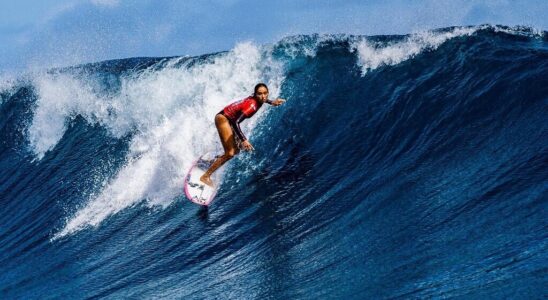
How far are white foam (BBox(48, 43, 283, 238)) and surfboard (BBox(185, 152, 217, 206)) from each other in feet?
1.57

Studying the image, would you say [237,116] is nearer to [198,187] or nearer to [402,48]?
[198,187]

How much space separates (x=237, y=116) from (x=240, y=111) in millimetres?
83

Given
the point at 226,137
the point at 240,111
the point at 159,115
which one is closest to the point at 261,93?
the point at 240,111

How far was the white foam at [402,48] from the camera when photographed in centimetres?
1012

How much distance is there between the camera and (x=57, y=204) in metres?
10.7

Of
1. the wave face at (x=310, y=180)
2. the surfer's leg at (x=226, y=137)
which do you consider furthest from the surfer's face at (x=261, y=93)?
the wave face at (x=310, y=180)

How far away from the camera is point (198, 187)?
881 cm

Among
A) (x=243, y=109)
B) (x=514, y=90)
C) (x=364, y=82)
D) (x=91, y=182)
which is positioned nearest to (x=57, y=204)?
(x=91, y=182)

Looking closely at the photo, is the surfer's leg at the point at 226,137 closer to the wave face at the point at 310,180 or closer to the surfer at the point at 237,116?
the surfer at the point at 237,116

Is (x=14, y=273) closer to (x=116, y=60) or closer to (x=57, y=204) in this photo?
(x=57, y=204)

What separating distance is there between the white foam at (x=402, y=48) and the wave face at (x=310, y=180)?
3 centimetres

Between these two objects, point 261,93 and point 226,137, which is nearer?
point 261,93

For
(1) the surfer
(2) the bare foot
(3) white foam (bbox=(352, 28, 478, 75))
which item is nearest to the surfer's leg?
(1) the surfer

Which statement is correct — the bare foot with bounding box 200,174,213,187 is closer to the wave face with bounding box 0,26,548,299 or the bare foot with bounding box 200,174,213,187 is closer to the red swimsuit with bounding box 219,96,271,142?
the wave face with bounding box 0,26,548,299
